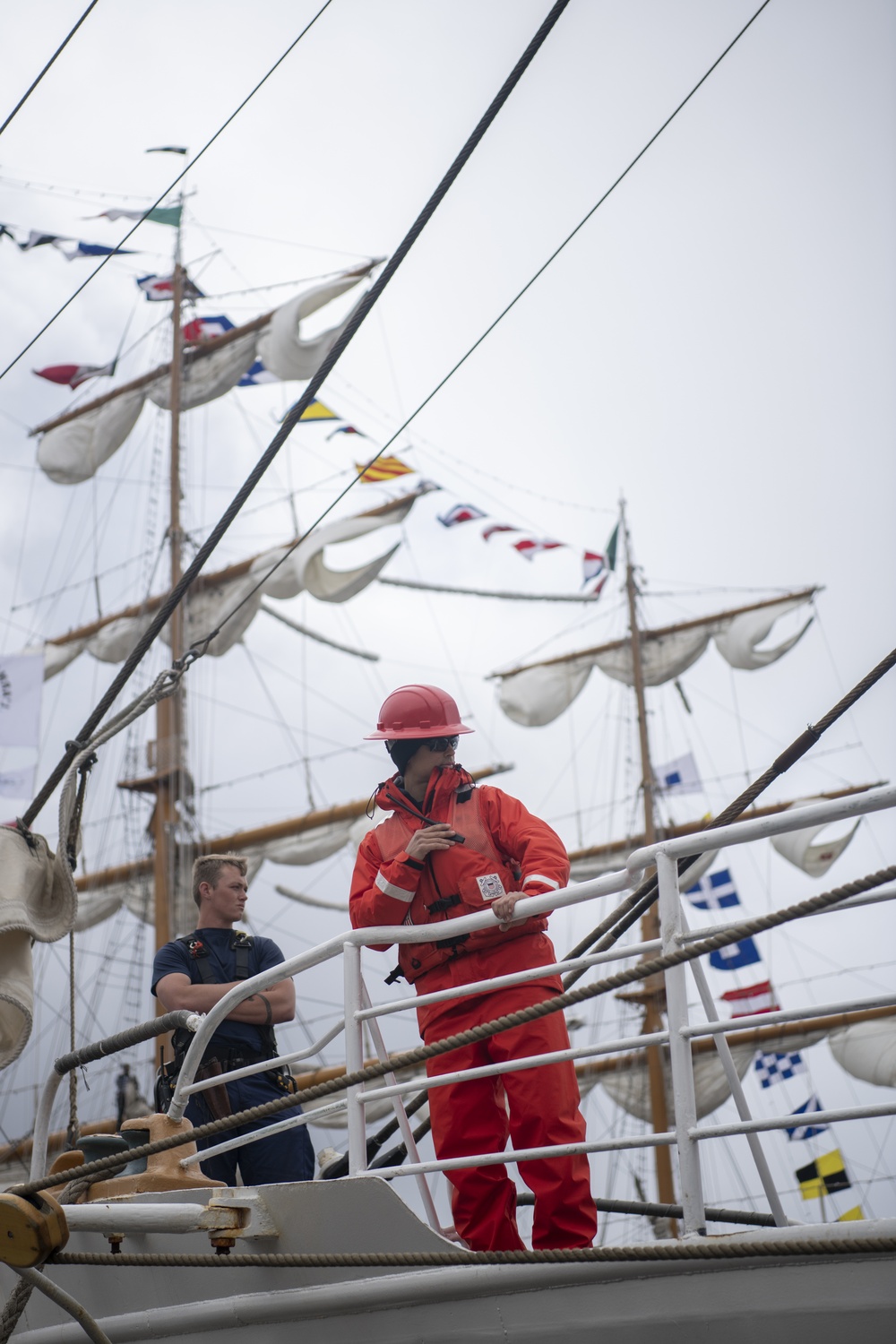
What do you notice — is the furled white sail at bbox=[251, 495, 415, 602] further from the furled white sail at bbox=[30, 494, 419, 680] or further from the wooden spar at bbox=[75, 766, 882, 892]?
the wooden spar at bbox=[75, 766, 882, 892]

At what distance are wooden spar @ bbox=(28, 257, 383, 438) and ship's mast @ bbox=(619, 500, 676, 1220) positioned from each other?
10.7 metres

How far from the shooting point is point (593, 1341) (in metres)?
3.14

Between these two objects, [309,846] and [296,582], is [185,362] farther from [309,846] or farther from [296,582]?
[309,846]

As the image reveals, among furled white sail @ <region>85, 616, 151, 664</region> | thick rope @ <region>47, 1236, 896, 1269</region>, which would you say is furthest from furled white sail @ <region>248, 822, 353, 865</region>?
thick rope @ <region>47, 1236, 896, 1269</region>

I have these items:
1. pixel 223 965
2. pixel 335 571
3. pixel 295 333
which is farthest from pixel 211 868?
pixel 335 571

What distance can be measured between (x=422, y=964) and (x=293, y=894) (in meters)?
27.6

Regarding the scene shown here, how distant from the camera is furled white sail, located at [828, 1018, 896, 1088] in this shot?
92.4ft

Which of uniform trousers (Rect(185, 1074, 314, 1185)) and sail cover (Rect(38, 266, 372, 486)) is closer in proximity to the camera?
uniform trousers (Rect(185, 1074, 314, 1185))

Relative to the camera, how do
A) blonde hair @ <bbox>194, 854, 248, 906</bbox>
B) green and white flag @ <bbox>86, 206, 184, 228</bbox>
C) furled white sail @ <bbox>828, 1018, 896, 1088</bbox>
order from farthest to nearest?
1. furled white sail @ <bbox>828, 1018, 896, 1088</bbox>
2. green and white flag @ <bbox>86, 206, 184, 228</bbox>
3. blonde hair @ <bbox>194, 854, 248, 906</bbox>

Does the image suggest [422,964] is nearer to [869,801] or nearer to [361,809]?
[869,801]

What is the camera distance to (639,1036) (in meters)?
2.84

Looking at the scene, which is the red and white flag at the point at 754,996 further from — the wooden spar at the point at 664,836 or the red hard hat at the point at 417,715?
the red hard hat at the point at 417,715

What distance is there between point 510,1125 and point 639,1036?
4.04 ft

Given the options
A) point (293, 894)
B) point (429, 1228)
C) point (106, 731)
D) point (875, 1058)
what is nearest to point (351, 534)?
point (293, 894)
